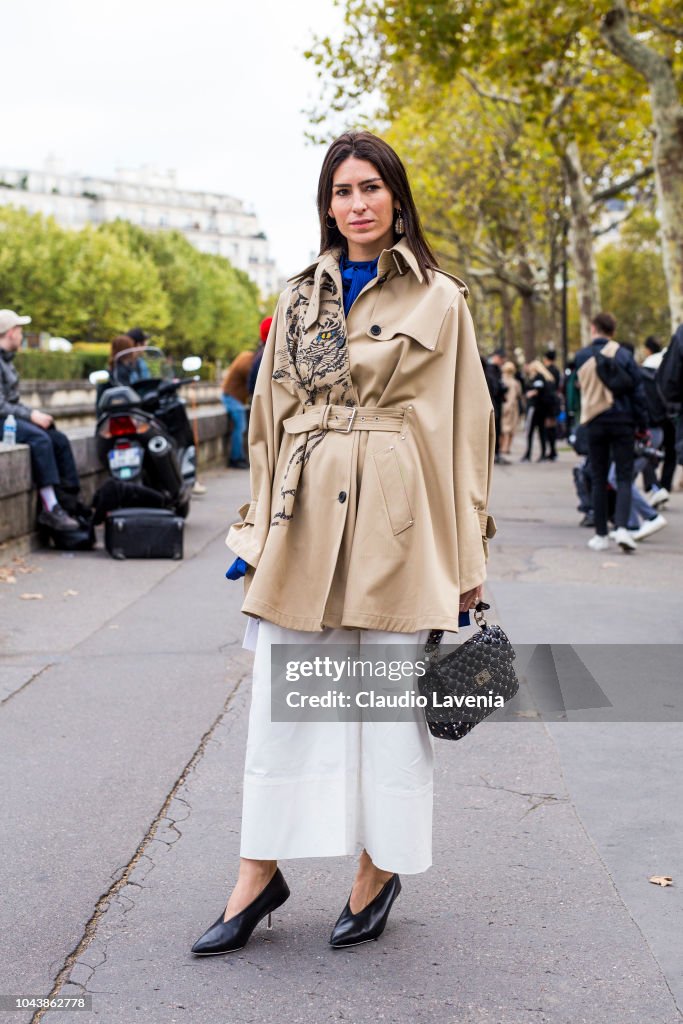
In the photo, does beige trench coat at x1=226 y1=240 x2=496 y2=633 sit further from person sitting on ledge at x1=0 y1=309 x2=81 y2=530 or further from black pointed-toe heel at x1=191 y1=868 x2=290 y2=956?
person sitting on ledge at x1=0 y1=309 x2=81 y2=530

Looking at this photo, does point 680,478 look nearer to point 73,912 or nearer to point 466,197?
point 73,912

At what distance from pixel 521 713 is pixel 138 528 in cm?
506

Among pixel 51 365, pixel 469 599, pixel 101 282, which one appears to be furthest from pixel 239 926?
pixel 101 282

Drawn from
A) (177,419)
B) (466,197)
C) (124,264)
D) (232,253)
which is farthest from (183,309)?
(177,419)

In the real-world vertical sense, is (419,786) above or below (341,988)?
above

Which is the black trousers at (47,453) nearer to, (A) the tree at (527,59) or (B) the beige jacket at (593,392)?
(B) the beige jacket at (593,392)

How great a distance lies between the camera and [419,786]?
335 centimetres

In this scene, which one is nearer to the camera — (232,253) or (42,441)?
(42,441)

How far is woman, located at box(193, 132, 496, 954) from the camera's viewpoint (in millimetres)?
3314

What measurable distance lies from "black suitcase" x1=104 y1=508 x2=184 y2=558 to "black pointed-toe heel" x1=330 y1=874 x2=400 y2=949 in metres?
6.97

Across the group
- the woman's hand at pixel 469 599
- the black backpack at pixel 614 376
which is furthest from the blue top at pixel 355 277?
the black backpack at pixel 614 376

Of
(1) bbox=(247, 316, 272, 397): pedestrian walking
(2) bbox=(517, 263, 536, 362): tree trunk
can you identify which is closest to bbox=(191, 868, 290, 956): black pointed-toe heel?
(1) bbox=(247, 316, 272, 397): pedestrian walking

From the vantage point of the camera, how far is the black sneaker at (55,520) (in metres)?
10.4

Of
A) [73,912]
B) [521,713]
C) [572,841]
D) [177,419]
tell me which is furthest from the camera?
[177,419]
